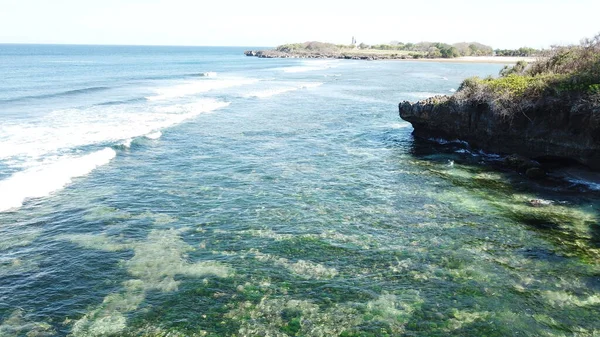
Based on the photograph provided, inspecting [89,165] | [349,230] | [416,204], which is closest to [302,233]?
[349,230]

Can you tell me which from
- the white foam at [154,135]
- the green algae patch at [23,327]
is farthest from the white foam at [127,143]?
the green algae patch at [23,327]

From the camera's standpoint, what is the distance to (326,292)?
16.3 meters

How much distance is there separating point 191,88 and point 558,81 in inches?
2510

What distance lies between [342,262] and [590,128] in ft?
66.7

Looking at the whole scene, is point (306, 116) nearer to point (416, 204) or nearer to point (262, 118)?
point (262, 118)

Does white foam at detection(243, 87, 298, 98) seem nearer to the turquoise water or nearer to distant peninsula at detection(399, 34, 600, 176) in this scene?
the turquoise water

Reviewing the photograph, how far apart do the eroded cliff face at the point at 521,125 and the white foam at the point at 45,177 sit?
27.7 metres

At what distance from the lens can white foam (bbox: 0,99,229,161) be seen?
35594 mm

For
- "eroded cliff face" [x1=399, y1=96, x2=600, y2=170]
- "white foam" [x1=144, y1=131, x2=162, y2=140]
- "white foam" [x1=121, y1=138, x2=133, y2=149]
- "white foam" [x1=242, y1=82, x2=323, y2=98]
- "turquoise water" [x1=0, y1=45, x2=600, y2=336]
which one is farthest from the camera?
"white foam" [x1=242, y1=82, x2=323, y2=98]

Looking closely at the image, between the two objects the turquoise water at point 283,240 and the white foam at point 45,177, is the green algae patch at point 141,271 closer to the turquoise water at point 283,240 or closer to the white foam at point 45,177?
the turquoise water at point 283,240

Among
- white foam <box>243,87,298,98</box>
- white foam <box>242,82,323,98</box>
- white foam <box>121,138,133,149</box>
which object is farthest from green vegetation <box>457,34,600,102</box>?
white foam <box>242,82,323,98</box>

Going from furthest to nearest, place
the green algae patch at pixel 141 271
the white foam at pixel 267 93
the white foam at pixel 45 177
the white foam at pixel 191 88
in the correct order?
the white foam at pixel 267 93, the white foam at pixel 191 88, the white foam at pixel 45 177, the green algae patch at pixel 141 271

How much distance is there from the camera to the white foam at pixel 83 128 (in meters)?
35.6

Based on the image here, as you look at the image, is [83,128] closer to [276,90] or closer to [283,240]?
Answer: [283,240]
